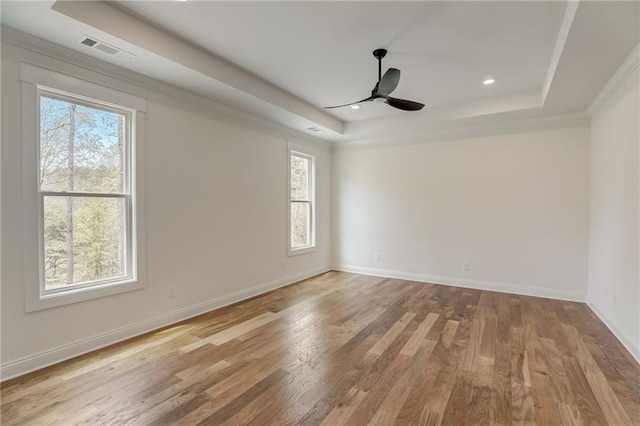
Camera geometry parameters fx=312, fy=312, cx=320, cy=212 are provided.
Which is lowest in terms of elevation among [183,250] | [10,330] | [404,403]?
[404,403]

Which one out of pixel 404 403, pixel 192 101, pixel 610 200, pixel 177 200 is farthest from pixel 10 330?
pixel 610 200

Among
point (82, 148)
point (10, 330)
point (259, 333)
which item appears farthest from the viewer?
point (259, 333)

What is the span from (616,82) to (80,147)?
5194 mm

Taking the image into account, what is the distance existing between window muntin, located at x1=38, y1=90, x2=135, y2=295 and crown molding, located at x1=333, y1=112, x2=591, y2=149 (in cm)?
421

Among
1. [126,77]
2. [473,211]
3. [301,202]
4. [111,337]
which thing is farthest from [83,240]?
[473,211]

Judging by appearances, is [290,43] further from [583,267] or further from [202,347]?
[583,267]

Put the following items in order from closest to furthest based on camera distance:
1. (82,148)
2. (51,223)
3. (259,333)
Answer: (51,223) → (82,148) → (259,333)

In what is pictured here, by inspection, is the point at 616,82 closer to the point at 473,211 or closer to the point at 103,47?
the point at 473,211

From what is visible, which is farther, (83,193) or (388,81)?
(388,81)

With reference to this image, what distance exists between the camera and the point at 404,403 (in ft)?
6.88

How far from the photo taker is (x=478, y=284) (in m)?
5.07

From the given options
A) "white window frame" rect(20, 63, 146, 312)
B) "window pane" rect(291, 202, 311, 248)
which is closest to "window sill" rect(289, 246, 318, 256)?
"window pane" rect(291, 202, 311, 248)

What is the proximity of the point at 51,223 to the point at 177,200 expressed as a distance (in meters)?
1.15

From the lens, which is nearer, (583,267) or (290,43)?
(290,43)
